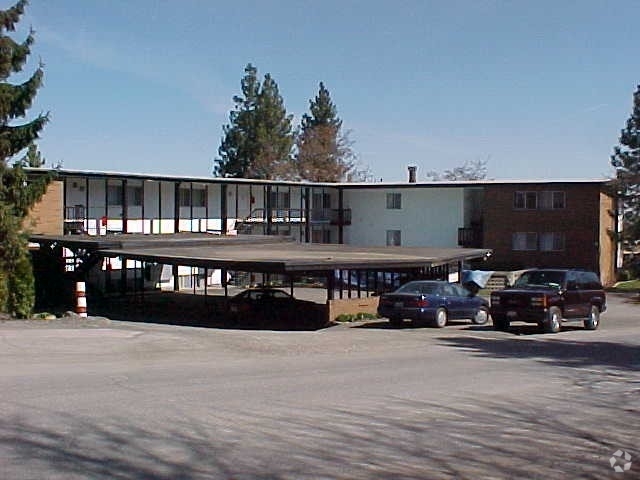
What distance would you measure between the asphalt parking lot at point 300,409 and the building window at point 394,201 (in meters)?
42.0

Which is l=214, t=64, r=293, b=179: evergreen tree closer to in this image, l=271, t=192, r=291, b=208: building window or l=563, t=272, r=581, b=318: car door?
l=271, t=192, r=291, b=208: building window

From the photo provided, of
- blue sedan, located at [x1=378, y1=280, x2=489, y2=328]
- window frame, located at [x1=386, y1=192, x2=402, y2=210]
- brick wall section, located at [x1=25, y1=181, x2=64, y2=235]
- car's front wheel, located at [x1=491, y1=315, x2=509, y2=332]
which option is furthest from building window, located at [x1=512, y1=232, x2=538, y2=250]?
car's front wheel, located at [x1=491, y1=315, x2=509, y2=332]

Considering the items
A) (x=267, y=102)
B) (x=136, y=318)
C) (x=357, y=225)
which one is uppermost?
(x=267, y=102)

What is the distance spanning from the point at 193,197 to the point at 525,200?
20507 millimetres

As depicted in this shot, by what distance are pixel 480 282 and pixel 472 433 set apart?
44.3m

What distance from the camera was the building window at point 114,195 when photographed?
50.5 meters

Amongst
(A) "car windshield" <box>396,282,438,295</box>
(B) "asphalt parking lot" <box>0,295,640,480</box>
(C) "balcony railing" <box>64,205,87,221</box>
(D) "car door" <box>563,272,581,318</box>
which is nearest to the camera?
(B) "asphalt parking lot" <box>0,295,640,480</box>

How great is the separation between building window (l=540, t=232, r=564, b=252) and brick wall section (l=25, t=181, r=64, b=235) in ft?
99.2

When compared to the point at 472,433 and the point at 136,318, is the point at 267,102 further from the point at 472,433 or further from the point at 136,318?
the point at 472,433

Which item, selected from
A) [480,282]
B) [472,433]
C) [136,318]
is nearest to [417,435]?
[472,433]

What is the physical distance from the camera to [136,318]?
113 feet

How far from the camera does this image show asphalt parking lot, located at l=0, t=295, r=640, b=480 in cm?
945

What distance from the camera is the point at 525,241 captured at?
60.2 meters
